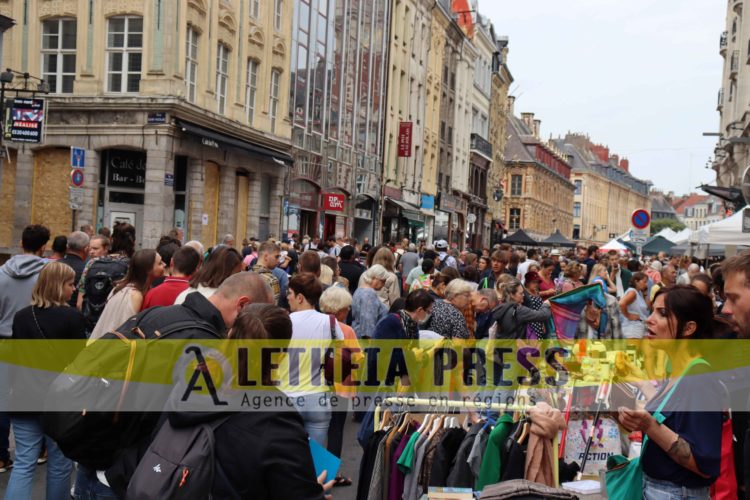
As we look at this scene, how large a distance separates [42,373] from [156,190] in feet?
50.9

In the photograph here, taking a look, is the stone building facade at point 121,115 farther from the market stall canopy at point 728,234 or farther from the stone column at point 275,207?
the market stall canopy at point 728,234

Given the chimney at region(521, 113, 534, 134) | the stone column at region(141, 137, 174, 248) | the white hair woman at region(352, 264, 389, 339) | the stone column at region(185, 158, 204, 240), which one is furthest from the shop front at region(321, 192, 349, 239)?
the chimney at region(521, 113, 534, 134)

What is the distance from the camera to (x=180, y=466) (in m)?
2.88

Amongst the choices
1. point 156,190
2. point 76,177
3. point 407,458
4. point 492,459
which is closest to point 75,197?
point 76,177

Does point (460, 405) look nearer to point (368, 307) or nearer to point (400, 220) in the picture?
point (368, 307)

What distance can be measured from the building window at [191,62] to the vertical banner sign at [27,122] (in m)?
4.27

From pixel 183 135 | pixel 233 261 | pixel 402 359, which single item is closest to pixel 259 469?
pixel 233 261

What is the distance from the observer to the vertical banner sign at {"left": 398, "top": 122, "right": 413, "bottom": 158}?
43219mm

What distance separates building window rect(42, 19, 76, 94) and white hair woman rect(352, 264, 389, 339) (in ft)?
50.9

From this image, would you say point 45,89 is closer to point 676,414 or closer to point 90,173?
point 90,173

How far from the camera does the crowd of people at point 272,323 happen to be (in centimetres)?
300

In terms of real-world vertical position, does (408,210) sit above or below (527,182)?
below

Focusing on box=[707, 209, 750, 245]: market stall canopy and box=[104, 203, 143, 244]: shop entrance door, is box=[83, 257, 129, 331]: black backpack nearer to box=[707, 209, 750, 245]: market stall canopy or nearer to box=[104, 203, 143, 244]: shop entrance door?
box=[707, 209, 750, 245]: market stall canopy

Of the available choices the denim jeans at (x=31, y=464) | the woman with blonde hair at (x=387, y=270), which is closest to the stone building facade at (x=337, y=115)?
the woman with blonde hair at (x=387, y=270)
